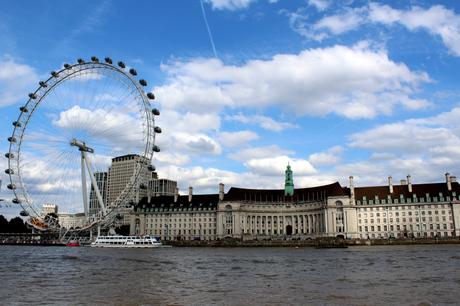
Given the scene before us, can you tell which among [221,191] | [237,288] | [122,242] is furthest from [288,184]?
[237,288]

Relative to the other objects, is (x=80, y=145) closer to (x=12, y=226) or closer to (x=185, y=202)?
(x=185, y=202)

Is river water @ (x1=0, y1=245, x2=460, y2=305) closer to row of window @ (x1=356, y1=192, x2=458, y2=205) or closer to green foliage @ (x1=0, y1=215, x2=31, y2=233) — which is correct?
row of window @ (x1=356, y1=192, x2=458, y2=205)

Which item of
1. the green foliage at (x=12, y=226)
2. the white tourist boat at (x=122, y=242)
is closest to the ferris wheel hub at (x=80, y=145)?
the white tourist boat at (x=122, y=242)

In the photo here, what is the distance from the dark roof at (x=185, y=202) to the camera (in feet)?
494

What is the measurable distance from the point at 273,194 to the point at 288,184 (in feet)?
19.7

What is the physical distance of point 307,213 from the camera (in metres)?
142

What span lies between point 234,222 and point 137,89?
75732 millimetres

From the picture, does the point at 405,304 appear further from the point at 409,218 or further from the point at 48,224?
the point at 409,218

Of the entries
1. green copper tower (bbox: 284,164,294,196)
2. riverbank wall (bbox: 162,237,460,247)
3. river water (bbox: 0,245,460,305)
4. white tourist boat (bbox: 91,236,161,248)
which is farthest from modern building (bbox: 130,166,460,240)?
river water (bbox: 0,245,460,305)

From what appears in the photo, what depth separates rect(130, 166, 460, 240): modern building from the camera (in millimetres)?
123438

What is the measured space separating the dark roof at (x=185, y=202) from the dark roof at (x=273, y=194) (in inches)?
222

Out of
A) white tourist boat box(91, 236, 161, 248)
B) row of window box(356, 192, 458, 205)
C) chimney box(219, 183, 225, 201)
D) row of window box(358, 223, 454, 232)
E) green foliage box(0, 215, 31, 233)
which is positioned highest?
chimney box(219, 183, 225, 201)

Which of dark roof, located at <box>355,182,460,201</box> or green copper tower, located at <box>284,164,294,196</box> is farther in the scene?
green copper tower, located at <box>284,164,294,196</box>

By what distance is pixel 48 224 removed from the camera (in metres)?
98.4
